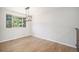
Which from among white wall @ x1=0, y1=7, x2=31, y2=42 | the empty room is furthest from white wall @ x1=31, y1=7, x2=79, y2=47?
white wall @ x1=0, y1=7, x2=31, y2=42

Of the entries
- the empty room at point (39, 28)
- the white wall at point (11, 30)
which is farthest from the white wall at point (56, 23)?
the white wall at point (11, 30)

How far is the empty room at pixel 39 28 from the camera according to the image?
145 centimetres

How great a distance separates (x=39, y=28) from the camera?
158 centimetres

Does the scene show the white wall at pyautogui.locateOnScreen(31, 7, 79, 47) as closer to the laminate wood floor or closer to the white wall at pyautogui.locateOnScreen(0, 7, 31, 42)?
the laminate wood floor

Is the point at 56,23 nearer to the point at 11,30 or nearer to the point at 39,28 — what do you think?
the point at 39,28

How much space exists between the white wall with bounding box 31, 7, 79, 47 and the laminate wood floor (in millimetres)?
93

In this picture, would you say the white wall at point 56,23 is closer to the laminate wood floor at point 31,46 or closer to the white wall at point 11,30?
the laminate wood floor at point 31,46

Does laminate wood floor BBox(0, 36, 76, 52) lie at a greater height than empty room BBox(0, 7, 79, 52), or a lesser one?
lesser

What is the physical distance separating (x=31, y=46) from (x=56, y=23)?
589 mm

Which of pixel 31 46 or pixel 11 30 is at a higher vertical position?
pixel 11 30

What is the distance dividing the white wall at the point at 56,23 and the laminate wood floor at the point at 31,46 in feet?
0.31

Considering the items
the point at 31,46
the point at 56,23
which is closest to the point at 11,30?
the point at 31,46

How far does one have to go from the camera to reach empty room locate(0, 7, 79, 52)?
4.74 feet
